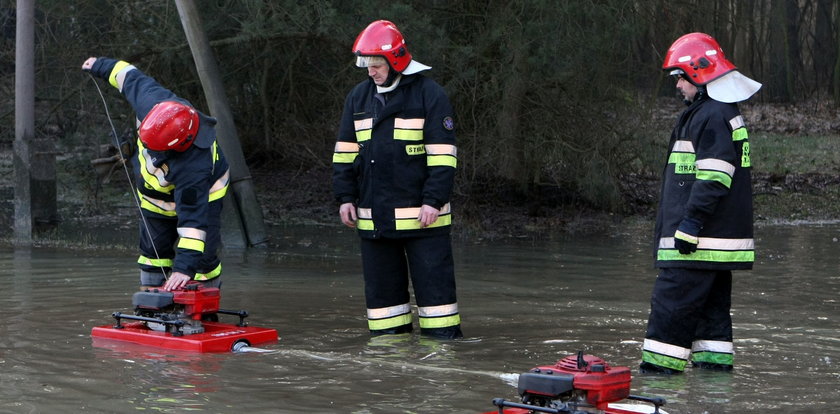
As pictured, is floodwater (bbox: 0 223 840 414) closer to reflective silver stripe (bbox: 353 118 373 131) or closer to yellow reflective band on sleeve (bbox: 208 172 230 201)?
yellow reflective band on sleeve (bbox: 208 172 230 201)

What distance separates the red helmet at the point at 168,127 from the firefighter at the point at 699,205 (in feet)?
9.74

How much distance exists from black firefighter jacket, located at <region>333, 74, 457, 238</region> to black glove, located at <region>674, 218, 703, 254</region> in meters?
1.68

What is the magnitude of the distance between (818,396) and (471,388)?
5.79 ft

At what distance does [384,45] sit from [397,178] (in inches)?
33.3

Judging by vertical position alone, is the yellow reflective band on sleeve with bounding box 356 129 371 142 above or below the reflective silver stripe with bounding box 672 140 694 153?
above

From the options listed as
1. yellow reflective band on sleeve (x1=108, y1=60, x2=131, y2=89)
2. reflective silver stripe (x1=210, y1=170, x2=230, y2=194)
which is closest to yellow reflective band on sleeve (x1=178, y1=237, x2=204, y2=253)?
reflective silver stripe (x1=210, y1=170, x2=230, y2=194)

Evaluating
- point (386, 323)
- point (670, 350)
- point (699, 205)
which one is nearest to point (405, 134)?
point (386, 323)

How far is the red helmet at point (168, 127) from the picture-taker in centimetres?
730

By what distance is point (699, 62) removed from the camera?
6500 mm

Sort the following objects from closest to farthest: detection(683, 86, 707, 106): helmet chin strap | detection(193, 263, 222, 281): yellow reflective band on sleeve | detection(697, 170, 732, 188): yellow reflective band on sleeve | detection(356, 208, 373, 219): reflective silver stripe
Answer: detection(697, 170, 732, 188): yellow reflective band on sleeve < detection(683, 86, 707, 106): helmet chin strap < detection(356, 208, 373, 219): reflective silver stripe < detection(193, 263, 222, 281): yellow reflective band on sleeve

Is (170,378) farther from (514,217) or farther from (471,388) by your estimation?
(514,217)

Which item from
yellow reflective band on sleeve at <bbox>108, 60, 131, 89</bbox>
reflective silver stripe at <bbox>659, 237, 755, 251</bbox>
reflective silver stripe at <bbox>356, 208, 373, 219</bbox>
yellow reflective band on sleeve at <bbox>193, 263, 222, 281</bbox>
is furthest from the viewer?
yellow reflective band on sleeve at <bbox>108, 60, 131, 89</bbox>

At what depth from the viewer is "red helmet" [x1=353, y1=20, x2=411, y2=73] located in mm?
7410

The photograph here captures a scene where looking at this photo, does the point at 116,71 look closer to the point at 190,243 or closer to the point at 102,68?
the point at 102,68
